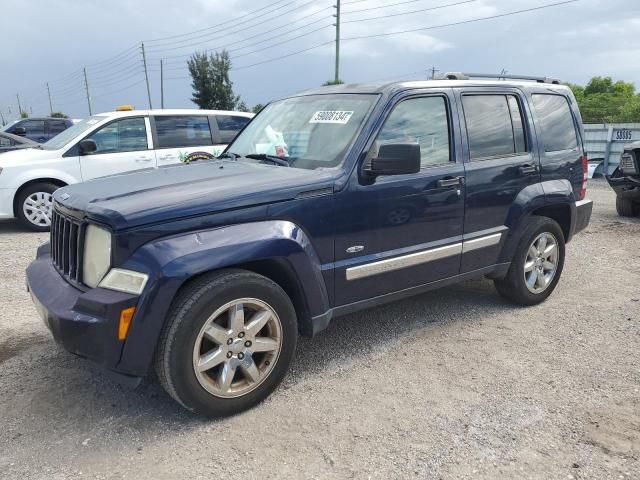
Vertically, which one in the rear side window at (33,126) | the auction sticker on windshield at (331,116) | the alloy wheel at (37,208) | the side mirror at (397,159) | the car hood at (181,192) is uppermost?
the auction sticker on windshield at (331,116)

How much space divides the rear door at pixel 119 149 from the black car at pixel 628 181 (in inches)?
295

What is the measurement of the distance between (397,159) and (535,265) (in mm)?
2154

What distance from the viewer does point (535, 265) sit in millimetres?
4648

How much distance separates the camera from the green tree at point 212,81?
136 ft

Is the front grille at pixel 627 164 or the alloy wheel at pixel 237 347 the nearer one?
the alloy wheel at pixel 237 347

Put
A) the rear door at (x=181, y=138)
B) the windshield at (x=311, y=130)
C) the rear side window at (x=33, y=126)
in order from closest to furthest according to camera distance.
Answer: the windshield at (x=311, y=130)
the rear door at (x=181, y=138)
the rear side window at (x=33, y=126)

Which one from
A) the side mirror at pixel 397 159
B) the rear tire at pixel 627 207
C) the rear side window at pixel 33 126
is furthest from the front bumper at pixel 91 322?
the rear side window at pixel 33 126

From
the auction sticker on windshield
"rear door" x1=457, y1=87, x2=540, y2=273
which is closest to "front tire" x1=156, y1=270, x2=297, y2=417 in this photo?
the auction sticker on windshield

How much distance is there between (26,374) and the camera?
350 cm

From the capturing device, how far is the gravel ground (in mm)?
2605

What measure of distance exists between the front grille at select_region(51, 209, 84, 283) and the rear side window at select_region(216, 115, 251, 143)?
5.48 meters

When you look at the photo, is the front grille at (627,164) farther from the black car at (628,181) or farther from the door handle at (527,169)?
the door handle at (527,169)

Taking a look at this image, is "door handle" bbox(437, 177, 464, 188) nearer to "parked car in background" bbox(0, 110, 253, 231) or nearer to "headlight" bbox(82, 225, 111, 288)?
"headlight" bbox(82, 225, 111, 288)

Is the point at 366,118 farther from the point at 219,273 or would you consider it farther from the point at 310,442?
the point at 310,442
